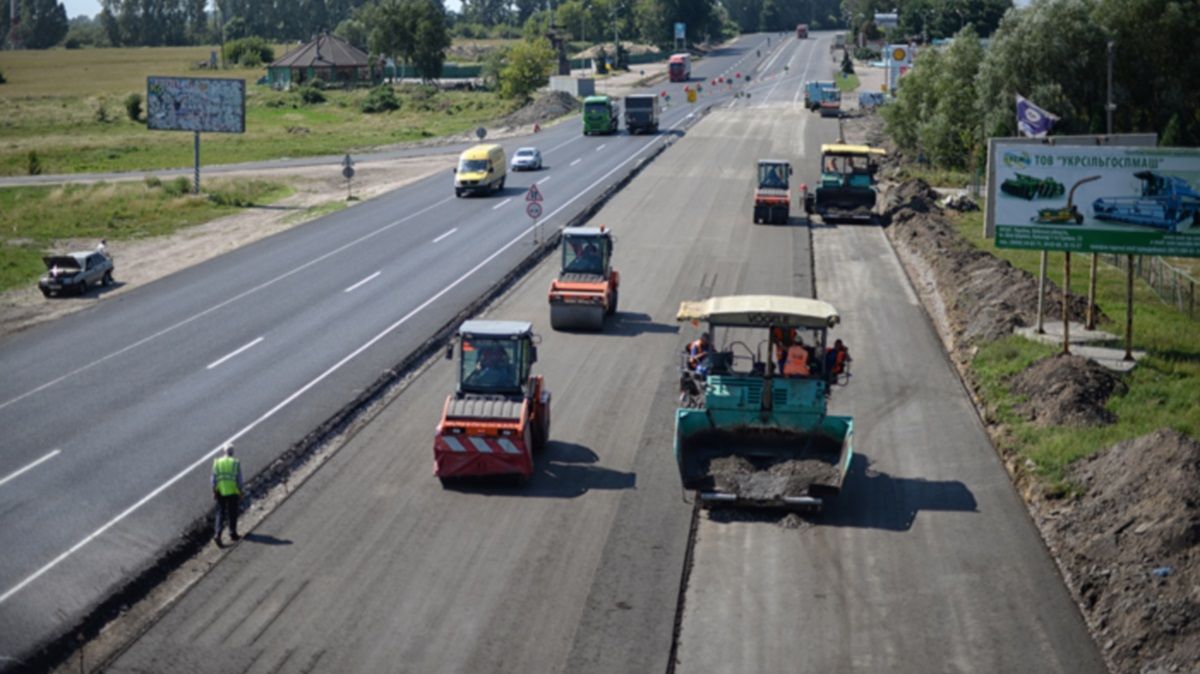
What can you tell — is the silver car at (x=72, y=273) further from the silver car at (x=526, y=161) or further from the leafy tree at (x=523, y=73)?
the leafy tree at (x=523, y=73)

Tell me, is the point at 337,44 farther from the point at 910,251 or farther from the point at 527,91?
the point at 910,251

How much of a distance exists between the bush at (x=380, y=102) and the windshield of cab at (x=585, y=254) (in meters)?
87.1

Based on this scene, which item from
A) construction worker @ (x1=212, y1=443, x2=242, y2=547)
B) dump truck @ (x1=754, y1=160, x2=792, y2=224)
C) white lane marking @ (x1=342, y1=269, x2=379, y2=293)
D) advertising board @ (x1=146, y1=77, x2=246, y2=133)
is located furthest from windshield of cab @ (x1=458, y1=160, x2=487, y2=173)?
construction worker @ (x1=212, y1=443, x2=242, y2=547)

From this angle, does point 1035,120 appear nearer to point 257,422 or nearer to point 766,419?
point 766,419

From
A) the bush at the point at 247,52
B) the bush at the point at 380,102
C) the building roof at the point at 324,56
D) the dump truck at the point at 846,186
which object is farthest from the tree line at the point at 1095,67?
the bush at the point at 247,52

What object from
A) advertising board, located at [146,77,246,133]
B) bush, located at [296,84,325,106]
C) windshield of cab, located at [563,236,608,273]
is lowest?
windshield of cab, located at [563,236,608,273]

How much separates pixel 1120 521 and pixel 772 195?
1266 inches

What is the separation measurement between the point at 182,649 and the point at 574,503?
6834 millimetres

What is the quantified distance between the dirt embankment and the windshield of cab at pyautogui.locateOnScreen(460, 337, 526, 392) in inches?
336

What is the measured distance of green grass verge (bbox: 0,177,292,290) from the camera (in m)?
49.0

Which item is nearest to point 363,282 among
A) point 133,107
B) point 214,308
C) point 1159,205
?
point 214,308

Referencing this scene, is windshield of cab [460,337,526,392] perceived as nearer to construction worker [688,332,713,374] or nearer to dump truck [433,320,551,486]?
dump truck [433,320,551,486]

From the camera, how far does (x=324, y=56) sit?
14925 cm

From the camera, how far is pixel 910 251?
4412 centimetres
